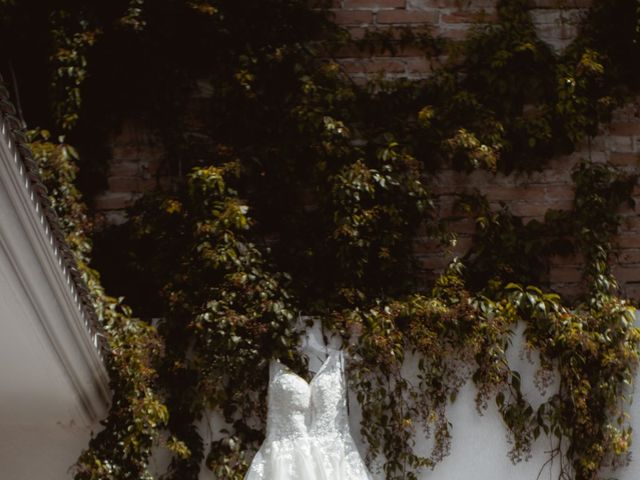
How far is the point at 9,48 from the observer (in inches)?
211

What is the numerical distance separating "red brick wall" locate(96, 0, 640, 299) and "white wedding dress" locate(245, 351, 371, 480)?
33.0 inches

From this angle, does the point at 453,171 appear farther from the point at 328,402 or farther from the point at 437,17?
the point at 328,402

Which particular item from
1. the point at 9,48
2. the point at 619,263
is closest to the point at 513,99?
the point at 619,263

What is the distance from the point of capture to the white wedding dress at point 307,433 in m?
4.57

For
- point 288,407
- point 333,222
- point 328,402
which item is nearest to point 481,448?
point 328,402

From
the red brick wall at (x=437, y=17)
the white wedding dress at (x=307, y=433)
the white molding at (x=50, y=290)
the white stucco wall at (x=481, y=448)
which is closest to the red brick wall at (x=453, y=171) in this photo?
the red brick wall at (x=437, y=17)

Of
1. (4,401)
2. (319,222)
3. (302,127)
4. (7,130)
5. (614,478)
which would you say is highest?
(7,130)

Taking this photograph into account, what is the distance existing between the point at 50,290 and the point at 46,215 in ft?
1.02

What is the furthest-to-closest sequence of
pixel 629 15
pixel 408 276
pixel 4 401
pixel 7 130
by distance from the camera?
pixel 629 15
pixel 408 276
pixel 4 401
pixel 7 130

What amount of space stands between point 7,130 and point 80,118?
1.84 m

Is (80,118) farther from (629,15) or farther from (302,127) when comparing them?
(629,15)

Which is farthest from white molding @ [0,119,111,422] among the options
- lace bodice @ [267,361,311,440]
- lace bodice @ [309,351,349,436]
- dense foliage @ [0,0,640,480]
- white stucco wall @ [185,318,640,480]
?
lace bodice @ [309,351,349,436]

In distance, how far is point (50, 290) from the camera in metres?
4.05

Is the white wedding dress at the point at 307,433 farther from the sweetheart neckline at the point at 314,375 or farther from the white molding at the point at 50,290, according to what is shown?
the white molding at the point at 50,290
